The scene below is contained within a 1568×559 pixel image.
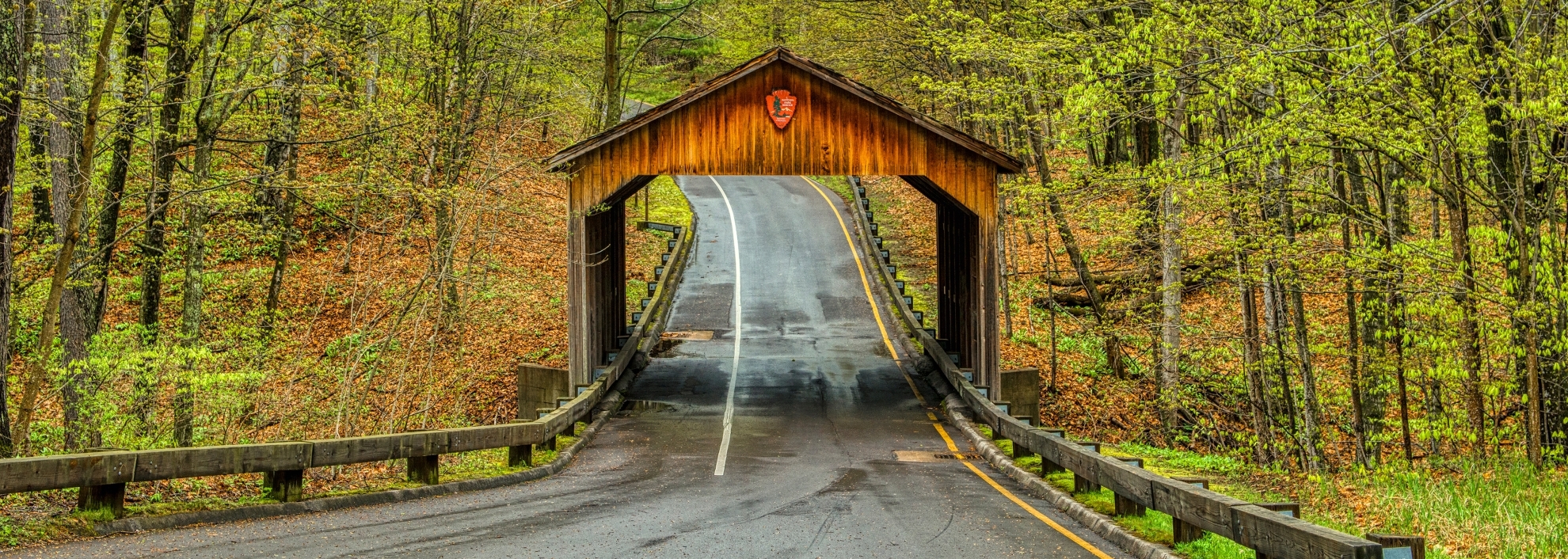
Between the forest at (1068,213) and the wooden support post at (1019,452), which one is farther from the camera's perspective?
the wooden support post at (1019,452)

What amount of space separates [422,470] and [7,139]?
4.58 m

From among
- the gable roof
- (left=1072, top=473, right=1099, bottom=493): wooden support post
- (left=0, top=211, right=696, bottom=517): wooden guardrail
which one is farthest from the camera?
the gable roof

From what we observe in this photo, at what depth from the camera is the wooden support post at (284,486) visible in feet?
30.4

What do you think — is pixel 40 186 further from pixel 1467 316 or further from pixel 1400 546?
pixel 1467 316

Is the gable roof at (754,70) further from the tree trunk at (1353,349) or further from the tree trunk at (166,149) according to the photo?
the tree trunk at (166,149)

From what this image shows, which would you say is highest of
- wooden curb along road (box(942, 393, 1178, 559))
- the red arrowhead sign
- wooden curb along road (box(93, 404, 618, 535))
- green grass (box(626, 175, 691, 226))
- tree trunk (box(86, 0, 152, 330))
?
green grass (box(626, 175, 691, 226))

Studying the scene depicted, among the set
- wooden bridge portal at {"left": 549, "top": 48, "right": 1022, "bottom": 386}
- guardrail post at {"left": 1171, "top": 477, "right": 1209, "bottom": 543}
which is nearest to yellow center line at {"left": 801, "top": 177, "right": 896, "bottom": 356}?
wooden bridge portal at {"left": 549, "top": 48, "right": 1022, "bottom": 386}

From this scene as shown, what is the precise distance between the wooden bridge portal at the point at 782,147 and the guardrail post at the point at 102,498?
9.72 metres

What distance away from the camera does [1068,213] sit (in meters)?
19.3

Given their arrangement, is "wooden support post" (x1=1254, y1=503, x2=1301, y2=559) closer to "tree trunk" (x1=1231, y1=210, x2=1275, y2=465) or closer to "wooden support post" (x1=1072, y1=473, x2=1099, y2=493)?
"wooden support post" (x1=1072, y1=473, x2=1099, y2=493)

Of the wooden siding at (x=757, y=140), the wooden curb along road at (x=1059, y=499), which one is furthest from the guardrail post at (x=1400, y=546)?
the wooden siding at (x=757, y=140)

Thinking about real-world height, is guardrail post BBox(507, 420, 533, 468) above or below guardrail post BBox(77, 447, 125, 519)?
below

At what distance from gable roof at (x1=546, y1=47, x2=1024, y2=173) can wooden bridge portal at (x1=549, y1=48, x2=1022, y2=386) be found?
0.06ft

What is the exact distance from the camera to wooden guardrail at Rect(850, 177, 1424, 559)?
19.4 feet
